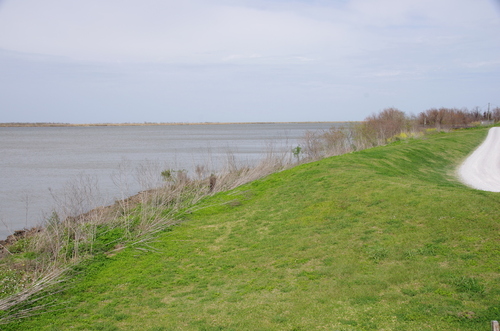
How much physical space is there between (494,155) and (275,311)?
2743cm

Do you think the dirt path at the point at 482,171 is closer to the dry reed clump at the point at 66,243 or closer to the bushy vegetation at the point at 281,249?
the bushy vegetation at the point at 281,249

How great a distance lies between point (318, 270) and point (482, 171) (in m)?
17.2

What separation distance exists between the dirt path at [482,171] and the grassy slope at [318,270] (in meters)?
5.27

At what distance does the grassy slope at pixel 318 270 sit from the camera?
6410 mm

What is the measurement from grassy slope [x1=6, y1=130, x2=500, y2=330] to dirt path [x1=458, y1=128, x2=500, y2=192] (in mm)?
5274

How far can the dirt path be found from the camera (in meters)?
Answer: 17.2

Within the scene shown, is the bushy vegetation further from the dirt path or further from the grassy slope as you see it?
the dirt path

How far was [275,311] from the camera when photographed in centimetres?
692

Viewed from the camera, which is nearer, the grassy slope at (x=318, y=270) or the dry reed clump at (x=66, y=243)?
the grassy slope at (x=318, y=270)

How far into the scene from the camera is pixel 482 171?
21.8 meters

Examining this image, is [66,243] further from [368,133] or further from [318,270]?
[368,133]

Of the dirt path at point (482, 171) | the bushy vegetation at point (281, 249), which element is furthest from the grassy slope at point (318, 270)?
the dirt path at point (482, 171)

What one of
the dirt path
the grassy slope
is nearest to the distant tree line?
the dirt path

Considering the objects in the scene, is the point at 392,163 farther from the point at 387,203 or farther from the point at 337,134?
the point at 337,134
